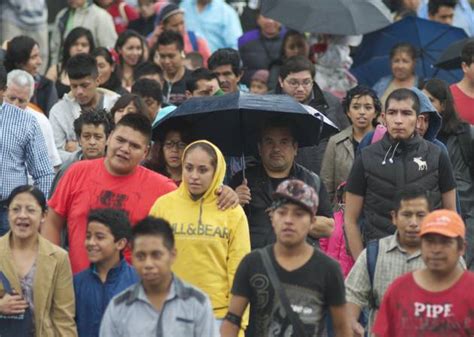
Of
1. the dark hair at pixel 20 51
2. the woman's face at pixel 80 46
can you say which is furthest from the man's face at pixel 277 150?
the woman's face at pixel 80 46

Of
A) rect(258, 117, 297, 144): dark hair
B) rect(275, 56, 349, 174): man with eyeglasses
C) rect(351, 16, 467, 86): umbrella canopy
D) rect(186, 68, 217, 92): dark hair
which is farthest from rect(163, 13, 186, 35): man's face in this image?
rect(258, 117, 297, 144): dark hair

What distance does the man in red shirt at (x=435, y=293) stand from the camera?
11805 mm

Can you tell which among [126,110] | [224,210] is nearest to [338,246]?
[224,210]

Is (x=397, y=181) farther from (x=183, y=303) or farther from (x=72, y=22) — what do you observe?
(x=72, y=22)

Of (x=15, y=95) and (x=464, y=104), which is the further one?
(x=464, y=104)

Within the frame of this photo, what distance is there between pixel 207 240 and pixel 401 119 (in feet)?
6.25

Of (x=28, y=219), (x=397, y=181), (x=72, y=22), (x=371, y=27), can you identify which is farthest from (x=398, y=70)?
(x=28, y=219)

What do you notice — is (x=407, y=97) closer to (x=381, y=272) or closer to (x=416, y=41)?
(x=381, y=272)

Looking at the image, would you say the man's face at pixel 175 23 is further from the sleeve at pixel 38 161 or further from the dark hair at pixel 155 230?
the dark hair at pixel 155 230

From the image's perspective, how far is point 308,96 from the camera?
17047 mm

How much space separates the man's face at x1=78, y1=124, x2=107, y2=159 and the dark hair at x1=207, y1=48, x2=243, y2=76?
3.57 m

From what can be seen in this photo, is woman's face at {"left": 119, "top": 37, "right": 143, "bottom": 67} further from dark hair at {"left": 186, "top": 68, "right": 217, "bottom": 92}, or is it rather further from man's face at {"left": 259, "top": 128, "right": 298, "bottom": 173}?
man's face at {"left": 259, "top": 128, "right": 298, "bottom": 173}

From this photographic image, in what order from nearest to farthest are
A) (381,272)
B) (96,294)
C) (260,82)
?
1. (381,272)
2. (96,294)
3. (260,82)

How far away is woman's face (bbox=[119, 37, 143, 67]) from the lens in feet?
65.7
